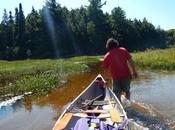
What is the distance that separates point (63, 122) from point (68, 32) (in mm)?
64204

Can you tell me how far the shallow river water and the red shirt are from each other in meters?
1.44

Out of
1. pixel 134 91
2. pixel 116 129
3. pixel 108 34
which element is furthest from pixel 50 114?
Result: pixel 108 34

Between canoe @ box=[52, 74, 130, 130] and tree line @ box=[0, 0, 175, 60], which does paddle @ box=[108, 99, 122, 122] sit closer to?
canoe @ box=[52, 74, 130, 130]

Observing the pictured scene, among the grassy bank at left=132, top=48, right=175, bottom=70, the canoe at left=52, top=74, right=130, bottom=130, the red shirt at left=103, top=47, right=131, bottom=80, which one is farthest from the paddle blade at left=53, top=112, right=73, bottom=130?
the grassy bank at left=132, top=48, right=175, bottom=70

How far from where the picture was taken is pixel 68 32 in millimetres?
72562

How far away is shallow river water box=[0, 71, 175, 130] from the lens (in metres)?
12.1

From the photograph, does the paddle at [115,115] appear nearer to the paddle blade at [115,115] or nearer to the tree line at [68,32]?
the paddle blade at [115,115]

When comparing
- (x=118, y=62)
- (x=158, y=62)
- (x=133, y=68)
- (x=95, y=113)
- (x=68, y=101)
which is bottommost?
(x=68, y=101)

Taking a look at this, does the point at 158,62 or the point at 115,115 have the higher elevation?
the point at 158,62

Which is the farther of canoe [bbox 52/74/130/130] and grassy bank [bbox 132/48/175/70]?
grassy bank [bbox 132/48/175/70]

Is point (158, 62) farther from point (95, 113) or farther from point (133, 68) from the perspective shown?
point (95, 113)

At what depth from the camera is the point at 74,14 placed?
81.9 metres

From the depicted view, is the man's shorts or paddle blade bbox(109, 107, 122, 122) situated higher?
the man's shorts

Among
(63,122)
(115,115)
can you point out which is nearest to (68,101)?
(115,115)
